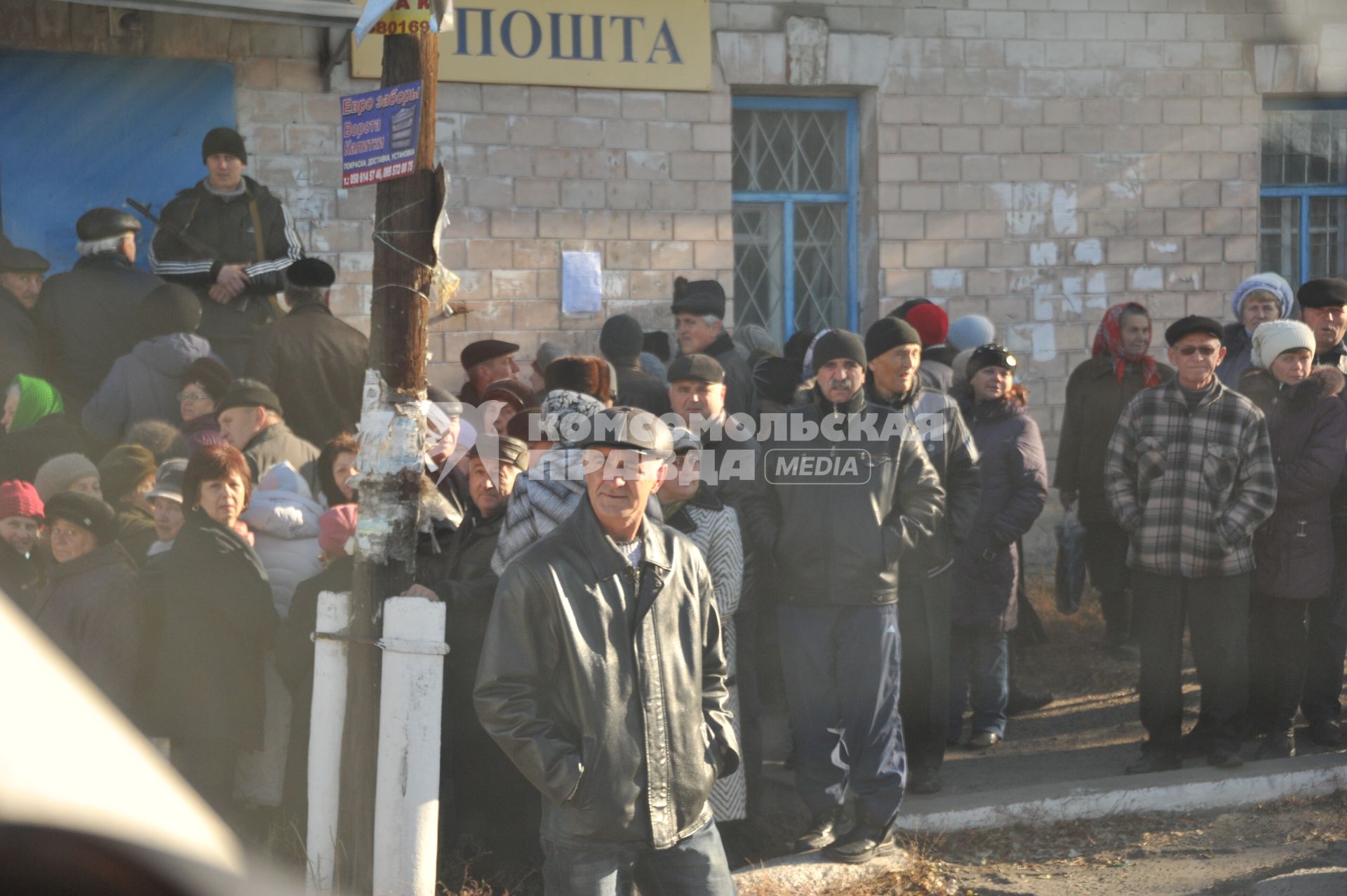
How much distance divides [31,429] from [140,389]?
1.67 feet

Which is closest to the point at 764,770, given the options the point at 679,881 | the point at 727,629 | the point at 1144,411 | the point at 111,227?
the point at 727,629

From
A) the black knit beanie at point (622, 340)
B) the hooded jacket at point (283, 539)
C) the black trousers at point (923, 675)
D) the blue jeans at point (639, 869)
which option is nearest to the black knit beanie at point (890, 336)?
the black trousers at point (923, 675)

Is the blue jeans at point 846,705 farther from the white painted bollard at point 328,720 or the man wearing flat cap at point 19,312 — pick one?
the man wearing flat cap at point 19,312

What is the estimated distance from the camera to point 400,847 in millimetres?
4383

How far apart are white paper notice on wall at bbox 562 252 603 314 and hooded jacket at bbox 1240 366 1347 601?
14.8 ft

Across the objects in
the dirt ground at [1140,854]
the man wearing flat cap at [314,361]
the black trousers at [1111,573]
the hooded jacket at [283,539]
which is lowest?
the dirt ground at [1140,854]

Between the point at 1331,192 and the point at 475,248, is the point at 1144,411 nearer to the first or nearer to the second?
the point at 475,248

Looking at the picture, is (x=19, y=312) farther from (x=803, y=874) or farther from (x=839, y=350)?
(x=803, y=874)

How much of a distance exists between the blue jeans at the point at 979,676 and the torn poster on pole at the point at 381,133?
356cm

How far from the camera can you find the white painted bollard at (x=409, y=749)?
4387 millimetres

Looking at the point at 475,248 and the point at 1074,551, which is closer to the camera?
the point at 1074,551

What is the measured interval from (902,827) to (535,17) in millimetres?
5868

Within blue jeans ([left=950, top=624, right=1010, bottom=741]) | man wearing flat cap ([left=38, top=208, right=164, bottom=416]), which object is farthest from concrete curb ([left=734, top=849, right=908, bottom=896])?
man wearing flat cap ([left=38, top=208, right=164, bottom=416])

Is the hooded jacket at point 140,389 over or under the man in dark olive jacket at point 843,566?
over
